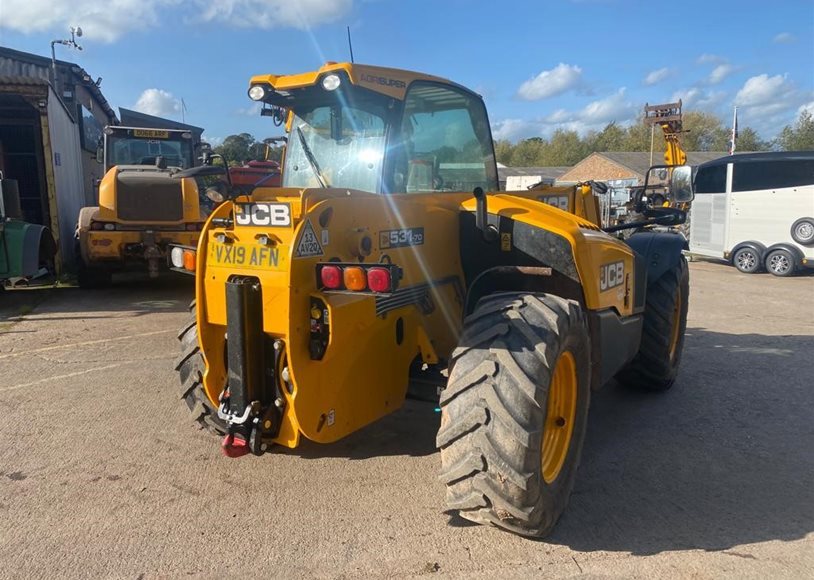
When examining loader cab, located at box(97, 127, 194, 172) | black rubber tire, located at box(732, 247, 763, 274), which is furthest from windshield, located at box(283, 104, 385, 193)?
black rubber tire, located at box(732, 247, 763, 274)

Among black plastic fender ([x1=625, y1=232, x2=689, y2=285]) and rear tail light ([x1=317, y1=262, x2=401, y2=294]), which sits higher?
rear tail light ([x1=317, y1=262, x2=401, y2=294])

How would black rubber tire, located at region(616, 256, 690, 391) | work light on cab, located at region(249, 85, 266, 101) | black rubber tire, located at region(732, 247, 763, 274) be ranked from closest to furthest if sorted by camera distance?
work light on cab, located at region(249, 85, 266, 101), black rubber tire, located at region(616, 256, 690, 391), black rubber tire, located at region(732, 247, 763, 274)

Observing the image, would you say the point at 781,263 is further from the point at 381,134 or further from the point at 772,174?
the point at 381,134

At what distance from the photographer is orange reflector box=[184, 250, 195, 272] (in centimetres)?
367

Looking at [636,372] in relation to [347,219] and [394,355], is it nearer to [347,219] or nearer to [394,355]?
[394,355]

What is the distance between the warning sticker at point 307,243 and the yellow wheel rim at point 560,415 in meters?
1.40

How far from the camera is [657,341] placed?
5277 mm

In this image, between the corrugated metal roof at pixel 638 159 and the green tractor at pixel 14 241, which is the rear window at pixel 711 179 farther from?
the corrugated metal roof at pixel 638 159

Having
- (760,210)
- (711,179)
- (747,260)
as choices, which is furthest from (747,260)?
(711,179)

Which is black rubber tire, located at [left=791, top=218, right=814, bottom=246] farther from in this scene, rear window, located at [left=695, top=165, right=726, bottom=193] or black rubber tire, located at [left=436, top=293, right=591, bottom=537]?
black rubber tire, located at [left=436, top=293, right=591, bottom=537]

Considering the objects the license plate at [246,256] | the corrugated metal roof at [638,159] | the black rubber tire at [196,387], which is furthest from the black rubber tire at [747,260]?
the corrugated metal roof at [638,159]

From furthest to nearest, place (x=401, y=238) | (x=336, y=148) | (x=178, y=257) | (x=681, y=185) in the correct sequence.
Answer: (x=681, y=185)
(x=336, y=148)
(x=178, y=257)
(x=401, y=238)

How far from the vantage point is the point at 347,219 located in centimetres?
325

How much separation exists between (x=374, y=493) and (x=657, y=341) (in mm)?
2814
